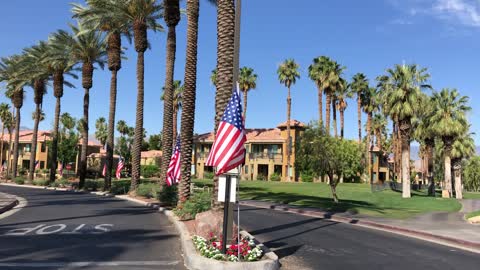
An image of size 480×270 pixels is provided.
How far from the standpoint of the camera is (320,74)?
2501 inches

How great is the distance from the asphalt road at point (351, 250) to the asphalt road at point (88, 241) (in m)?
2.93

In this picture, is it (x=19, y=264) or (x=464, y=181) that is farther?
(x=464, y=181)

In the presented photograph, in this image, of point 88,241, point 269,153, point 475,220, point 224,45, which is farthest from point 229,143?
point 269,153

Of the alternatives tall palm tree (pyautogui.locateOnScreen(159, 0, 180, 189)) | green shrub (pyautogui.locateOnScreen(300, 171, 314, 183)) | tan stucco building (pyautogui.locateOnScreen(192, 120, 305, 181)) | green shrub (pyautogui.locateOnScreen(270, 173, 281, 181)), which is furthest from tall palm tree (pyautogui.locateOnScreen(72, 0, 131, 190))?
green shrub (pyautogui.locateOnScreen(300, 171, 314, 183))

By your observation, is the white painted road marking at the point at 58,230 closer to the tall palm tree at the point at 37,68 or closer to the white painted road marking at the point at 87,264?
the white painted road marking at the point at 87,264

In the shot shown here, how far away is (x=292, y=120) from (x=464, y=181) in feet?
147

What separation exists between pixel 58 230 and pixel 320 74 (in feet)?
177

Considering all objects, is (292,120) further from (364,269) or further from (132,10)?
(364,269)

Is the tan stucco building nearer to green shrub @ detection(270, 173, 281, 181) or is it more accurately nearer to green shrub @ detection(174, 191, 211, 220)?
green shrub @ detection(270, 173, 281, 181)

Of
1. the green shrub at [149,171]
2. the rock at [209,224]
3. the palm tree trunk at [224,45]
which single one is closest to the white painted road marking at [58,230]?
the rock at [209,224]

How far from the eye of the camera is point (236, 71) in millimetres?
10508

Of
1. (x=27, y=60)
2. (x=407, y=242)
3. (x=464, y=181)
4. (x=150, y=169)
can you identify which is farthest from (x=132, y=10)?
(x=464, y=181)

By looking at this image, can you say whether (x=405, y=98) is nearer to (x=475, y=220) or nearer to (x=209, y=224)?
(x=475, y=220)

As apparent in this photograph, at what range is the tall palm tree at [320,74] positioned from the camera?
6288cm
